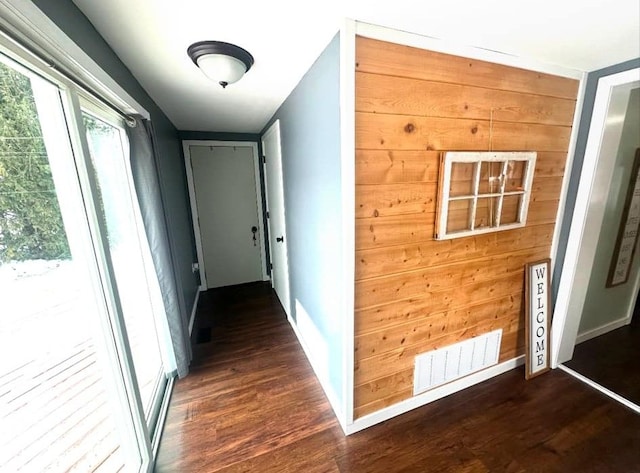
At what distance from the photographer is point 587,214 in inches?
68.6

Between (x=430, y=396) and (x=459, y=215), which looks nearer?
(x=459, y=215)

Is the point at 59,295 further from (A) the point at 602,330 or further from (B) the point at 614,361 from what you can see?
(A) the point at 602,330

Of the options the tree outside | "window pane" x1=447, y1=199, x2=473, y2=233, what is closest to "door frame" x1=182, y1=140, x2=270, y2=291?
the tree outside

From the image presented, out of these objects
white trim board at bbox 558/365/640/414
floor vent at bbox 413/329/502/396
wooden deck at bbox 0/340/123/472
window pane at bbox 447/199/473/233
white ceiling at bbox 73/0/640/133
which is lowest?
white trim board at bbox 558/365/640/414

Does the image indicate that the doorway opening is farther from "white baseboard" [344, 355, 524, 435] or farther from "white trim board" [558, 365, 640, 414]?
"white baseboard" [344, 355, 524, 435]

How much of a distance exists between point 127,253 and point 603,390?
3.46 m

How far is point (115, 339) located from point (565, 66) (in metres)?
2.98

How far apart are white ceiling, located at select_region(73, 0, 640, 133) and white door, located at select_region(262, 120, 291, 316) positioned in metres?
0.98

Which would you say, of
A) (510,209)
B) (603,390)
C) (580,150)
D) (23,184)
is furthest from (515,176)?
(23,184)

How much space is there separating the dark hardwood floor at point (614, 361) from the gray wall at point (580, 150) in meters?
0.68

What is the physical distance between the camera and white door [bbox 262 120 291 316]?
8.48ft

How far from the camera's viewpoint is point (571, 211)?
71.2 inches

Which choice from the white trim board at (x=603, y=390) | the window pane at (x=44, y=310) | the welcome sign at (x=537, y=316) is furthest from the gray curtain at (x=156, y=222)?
the white trim board at (x=603, y=390)

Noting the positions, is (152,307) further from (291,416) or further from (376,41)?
(376,41)
